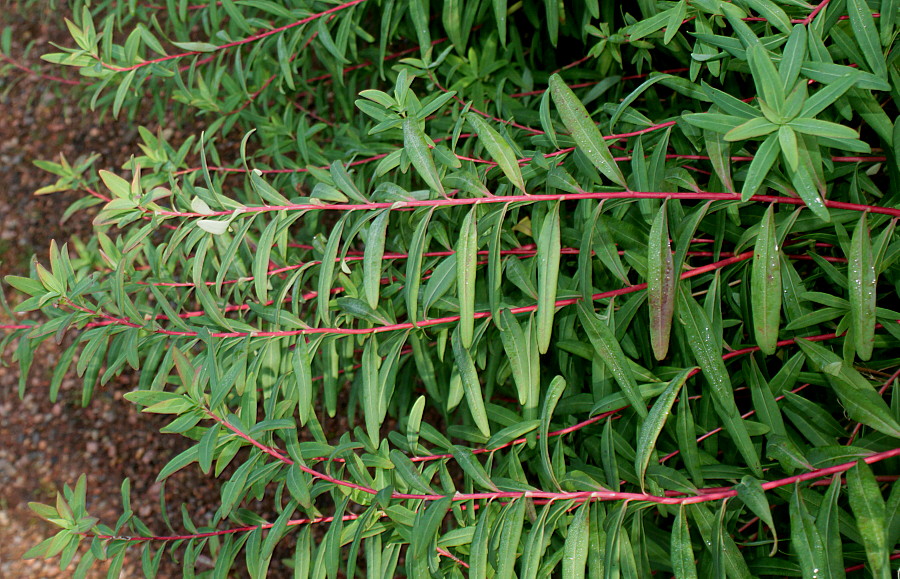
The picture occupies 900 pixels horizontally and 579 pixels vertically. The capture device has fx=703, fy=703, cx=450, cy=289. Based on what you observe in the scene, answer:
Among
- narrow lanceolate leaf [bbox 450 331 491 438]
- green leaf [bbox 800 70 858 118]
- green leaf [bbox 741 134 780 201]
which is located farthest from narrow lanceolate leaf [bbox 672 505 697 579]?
green leaf [bbox 800 70 858 118]

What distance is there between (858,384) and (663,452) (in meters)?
0.41

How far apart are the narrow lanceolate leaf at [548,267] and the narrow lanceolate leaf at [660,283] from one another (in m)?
0.13

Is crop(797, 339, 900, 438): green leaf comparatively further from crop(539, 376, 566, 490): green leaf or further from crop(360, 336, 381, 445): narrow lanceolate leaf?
crop(360, 336, 381, 445): narrow lanceolate leaf

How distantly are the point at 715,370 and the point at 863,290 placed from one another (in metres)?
0.22

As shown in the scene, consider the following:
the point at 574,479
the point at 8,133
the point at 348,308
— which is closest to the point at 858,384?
the point at 574,479

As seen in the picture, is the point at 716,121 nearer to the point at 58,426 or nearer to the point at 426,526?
the point at 426,526

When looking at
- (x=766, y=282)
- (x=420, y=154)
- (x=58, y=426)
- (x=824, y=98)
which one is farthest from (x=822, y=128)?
(x=58, y=426)

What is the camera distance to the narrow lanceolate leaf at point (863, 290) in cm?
91

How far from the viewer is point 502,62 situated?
1.91 meters

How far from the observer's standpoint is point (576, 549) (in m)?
0.96

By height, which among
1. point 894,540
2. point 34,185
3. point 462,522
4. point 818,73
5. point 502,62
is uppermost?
point 818,73

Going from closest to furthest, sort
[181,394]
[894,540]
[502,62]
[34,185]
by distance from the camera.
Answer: [894,540]
[181,394]
[502,62]
[34,185]

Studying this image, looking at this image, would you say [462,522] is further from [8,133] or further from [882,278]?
[8,133]

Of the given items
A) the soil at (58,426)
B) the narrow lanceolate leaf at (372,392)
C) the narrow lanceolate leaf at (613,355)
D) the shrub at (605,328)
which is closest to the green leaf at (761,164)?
the shrub at (605,328)
